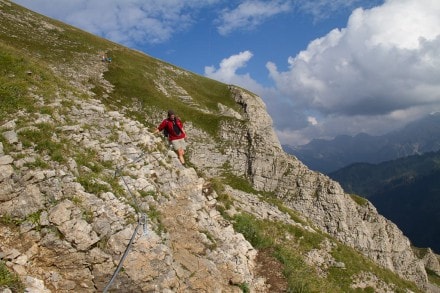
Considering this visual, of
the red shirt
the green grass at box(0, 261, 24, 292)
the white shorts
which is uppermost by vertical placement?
the red shirt

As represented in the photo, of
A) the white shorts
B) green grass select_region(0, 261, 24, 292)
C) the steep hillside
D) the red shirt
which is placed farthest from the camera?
the red shirt

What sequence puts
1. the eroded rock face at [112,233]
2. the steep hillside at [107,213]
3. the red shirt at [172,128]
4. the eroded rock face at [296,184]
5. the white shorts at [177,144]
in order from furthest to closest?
1. the eroded rock face at [296,184]
2. the red shirt at [172,128]
3. the white shorts at [177,144]
4. the steep hillside at [107,213]
5. the eroded rock face at [112,233]

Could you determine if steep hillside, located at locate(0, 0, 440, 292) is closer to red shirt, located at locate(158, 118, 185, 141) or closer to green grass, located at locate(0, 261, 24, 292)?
green grass, located at locate(0, 261, 24, 292)

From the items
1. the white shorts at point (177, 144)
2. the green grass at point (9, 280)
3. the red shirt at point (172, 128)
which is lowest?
the green grass at point (9, 280)

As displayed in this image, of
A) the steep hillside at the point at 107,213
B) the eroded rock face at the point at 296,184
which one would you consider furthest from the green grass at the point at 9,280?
the eroded rock face at the point at 296,184

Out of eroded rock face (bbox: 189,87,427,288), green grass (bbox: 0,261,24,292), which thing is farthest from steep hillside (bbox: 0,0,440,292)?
eroded rock face (bbox: 189,87,427,288)

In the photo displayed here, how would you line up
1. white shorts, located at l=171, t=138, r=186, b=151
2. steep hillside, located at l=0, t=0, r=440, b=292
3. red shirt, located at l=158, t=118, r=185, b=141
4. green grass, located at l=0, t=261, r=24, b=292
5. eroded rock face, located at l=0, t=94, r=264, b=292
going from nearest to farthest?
green grass, located at l=0, t=261, r=24, b=292 < eroded rock face, located at l=0, t=94, r=264, b=292 < steep hillside, located at l=0, t=0, r=440, b=292 < white shorts, located at l=171, t=138, r=186, b=151 < red shirt, located at l=158, t=118, r=185, b=141

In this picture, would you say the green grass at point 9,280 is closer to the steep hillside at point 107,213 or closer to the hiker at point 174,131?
the steep hillside at point 107,213

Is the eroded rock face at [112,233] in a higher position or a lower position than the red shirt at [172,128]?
lower

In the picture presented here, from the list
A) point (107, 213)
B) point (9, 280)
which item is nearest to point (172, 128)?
point (107, 213)

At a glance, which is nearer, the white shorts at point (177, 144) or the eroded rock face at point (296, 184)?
the white shorts at point (177, 144)

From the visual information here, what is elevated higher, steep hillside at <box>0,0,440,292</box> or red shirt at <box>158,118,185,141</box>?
red shirt at <box>158,118,185,141</box>

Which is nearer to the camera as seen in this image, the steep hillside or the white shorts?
the steep hillside

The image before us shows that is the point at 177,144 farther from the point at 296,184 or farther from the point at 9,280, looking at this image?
the point at 296,184
